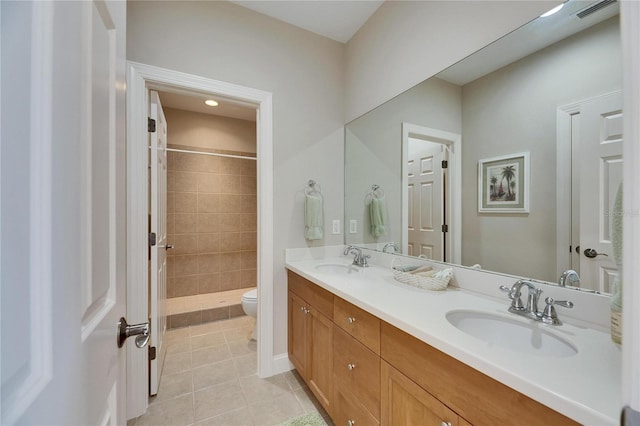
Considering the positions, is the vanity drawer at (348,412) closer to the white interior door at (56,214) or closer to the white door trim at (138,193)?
the white interior door at (56,214)

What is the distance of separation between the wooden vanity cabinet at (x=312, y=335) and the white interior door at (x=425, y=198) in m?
0.68

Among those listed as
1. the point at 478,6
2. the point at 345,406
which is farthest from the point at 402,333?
the point at 478,6

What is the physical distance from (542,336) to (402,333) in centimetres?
46

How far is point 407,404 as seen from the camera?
0.88 meters

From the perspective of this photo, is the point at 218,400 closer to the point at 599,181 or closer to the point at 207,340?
the point at 207,340

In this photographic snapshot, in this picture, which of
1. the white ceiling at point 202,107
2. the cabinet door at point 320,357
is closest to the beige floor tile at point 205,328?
the cabinet door at point 320,357

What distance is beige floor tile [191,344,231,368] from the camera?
2.03m

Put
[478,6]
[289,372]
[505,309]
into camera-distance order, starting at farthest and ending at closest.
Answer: [289,372]
[478,6]
[505,309]

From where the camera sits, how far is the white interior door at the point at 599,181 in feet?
2.75

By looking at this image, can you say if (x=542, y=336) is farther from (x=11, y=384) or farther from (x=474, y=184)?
(x=11, y=384)

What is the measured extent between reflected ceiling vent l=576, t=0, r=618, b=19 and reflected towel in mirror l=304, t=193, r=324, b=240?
61.8 inches

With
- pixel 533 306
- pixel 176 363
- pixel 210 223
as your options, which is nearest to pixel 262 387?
pixel 176 363

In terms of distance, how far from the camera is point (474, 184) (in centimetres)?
129

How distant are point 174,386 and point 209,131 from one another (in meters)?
2.80
